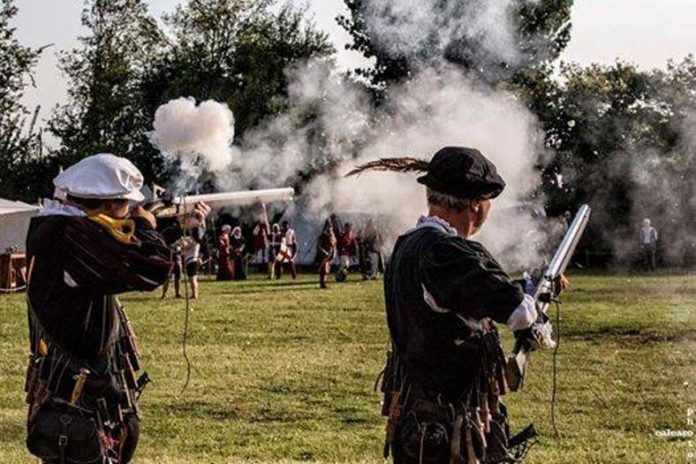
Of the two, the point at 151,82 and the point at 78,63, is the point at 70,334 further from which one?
the point at 78,63

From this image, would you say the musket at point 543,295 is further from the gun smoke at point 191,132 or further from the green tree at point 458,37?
the green tree at point 458,37

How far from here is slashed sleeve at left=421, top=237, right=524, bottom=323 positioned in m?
4.50

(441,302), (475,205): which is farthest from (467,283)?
(475,205)

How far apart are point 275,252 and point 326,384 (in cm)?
2014

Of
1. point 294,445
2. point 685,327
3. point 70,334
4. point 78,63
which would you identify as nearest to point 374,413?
point 294,445

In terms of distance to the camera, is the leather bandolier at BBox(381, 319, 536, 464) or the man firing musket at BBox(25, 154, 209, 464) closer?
the leather bandolier at BBox(381, 319, 536, 464)

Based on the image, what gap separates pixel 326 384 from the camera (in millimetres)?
11875

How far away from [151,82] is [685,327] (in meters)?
34.4

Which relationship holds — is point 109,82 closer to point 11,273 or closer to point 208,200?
point 11,273

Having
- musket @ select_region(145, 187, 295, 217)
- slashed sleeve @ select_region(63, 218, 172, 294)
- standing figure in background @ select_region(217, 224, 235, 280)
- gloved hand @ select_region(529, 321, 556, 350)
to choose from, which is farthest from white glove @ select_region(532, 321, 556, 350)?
standing figure in background @ select_region(217, 224, 235, 280)

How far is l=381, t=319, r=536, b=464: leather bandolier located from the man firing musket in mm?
1353

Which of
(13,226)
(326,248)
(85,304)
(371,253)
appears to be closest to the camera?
(85,304)

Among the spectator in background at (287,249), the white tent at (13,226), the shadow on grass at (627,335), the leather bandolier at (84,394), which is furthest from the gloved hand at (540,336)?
the spectator in background at (287,249)

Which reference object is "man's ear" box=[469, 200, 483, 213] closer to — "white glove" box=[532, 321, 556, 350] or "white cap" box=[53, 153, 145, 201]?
"white glove" box=[532, 321, 556, 350]
